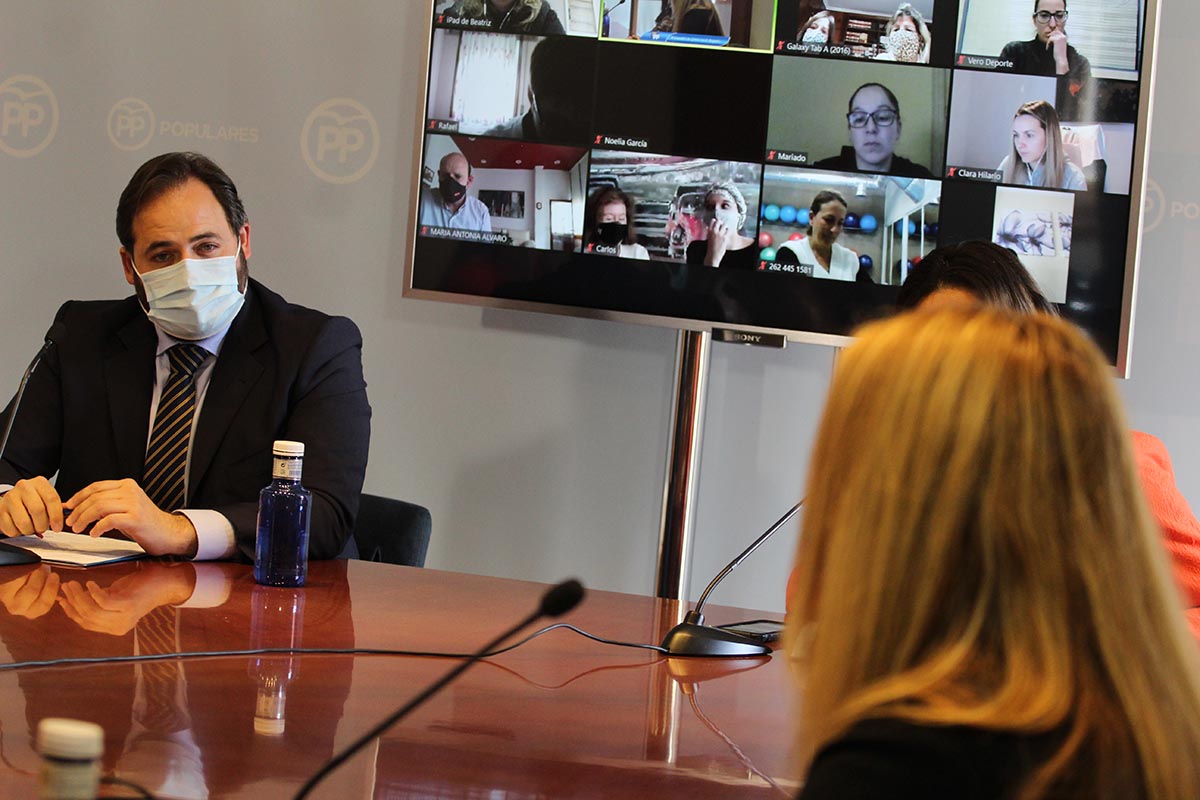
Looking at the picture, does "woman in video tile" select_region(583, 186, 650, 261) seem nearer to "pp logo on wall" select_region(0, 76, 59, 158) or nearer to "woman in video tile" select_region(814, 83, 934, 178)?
"woman in video tile" select_region(814, 83, 934, 178)

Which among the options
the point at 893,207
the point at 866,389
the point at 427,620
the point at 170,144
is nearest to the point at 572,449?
the point at 893,207

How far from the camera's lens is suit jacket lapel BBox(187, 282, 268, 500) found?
2.45 m

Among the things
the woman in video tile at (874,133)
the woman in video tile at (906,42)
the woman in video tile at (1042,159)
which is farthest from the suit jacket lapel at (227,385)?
the woman in video tile at (1042,159)

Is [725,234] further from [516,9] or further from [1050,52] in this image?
[1050,52]

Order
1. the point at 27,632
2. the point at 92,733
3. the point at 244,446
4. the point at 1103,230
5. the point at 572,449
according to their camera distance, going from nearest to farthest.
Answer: the point at 92,733 < the point at 27,632 < the point at 244,446 < the point at 1103,230 < the point at 572,449

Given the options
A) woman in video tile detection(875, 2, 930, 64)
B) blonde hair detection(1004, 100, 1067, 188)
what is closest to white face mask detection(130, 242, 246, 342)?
woman in video tile detection(875, 2, 930, 64)

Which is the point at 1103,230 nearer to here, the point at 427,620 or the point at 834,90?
the point at 834,90

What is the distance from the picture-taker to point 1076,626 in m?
0.80

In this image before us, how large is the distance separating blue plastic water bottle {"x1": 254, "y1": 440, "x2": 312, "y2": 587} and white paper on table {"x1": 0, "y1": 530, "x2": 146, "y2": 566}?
265mm

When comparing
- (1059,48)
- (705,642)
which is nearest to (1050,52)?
(1059,48)

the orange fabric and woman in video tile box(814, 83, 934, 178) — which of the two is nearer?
the orange fabric

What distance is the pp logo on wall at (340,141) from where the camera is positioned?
3674 mm

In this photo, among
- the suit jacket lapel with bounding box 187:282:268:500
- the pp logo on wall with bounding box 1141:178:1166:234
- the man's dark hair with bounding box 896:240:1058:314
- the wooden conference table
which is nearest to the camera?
the wooden conference table

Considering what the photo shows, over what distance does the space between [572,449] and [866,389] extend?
9.18 ft
